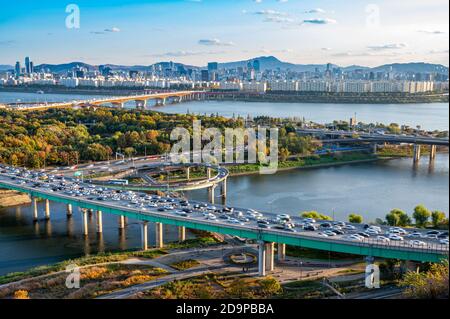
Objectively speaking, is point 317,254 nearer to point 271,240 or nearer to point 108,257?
point 271,240

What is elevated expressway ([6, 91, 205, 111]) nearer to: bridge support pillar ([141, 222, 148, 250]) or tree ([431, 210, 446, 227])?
bridge support pillar ([141, 222, 148, 250])

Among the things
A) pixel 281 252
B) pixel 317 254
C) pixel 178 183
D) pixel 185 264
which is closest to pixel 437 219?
pixel 317 254

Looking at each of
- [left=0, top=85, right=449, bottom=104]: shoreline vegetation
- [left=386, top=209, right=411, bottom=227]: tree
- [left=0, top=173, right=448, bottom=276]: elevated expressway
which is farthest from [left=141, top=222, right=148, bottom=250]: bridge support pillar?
[left=0, top=85, right=449, bottom=104]: shoreline vegetation

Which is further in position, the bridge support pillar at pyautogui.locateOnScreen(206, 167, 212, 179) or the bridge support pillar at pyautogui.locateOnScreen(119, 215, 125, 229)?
the bridge support pillar at pyautogui.locateOnScreen(206, 167, 212, 179)

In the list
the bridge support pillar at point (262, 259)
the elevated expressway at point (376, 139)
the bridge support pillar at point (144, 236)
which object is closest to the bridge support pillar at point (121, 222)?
the bridge support pillar at point (144, 236)

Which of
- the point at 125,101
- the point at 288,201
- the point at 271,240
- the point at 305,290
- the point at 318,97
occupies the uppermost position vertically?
the point at 318,97
